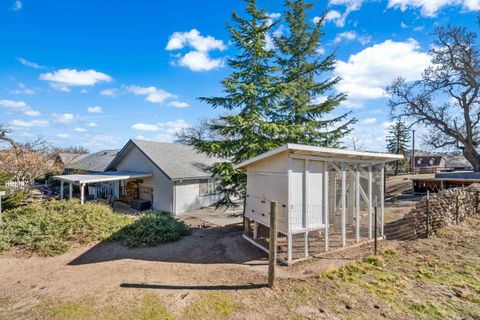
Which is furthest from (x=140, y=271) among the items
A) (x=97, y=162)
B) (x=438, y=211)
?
(x=97, y=162)

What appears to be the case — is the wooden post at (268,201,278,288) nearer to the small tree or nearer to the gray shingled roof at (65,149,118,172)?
the gray shingled roof at (65,149,118,172)

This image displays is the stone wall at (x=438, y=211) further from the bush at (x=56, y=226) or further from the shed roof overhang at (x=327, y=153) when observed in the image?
the bush at (x=56, y=226)

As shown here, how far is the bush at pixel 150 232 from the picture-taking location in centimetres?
875

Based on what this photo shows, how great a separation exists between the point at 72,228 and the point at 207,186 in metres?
10.6

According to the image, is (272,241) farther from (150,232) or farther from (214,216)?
(214,216)

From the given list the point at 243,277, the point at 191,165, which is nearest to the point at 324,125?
the point at 243,277

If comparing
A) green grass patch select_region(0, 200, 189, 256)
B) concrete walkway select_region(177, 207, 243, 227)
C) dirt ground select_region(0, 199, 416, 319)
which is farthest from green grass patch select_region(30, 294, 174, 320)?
concrete walkway select_region(177, 207, 243, 227)

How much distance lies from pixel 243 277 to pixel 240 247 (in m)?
2.30

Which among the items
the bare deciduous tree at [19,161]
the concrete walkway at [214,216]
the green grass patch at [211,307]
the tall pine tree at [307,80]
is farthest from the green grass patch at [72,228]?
the bare deciduous tree at [19,161]

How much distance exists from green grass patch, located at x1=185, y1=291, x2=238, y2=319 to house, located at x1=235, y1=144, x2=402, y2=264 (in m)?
2.36

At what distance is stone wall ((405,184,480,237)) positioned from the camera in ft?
30.6

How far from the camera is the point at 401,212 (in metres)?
13.4

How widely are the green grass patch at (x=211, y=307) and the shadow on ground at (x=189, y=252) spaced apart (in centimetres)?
200

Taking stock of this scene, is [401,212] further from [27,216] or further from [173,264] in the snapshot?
[27,216]
